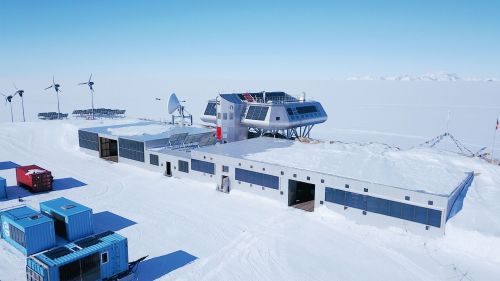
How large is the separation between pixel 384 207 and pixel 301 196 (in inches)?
302

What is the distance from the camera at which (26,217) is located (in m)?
20.5

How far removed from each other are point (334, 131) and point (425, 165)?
3458 cm

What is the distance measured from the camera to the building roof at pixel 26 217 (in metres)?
19.6

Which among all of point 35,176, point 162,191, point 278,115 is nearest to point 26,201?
point 35,176

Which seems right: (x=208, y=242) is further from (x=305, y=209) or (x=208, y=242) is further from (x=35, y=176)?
(x=35, y=176)

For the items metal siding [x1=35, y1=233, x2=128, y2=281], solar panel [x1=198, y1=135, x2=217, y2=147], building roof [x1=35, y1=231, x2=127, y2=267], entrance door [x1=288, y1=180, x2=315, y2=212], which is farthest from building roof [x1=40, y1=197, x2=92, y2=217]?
solar panel [x1=198, y1=135, x2=217, y2=147]

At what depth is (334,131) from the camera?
63188mm

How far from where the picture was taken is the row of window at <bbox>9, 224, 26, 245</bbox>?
63.5ft

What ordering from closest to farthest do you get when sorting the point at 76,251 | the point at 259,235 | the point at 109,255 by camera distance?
the point at 76,251 < the point at 109,255 < the point at 259,235

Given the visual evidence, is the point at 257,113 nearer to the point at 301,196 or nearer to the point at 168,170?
the point at 168,170

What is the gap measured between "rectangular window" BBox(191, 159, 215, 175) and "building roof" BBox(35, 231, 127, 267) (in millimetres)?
14467

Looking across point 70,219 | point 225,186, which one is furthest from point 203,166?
point 70,219

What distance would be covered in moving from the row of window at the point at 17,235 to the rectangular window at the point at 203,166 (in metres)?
15.6

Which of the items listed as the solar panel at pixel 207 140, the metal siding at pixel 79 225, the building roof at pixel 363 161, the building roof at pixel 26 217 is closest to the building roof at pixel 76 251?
the building roof at pixel 26 217
